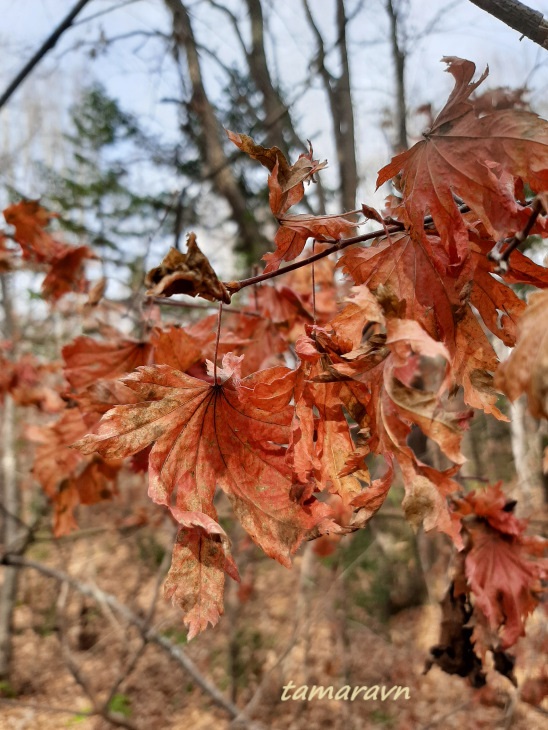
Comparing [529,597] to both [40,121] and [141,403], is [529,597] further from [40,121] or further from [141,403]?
[40,121]

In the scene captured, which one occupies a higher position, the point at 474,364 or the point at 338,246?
the point at 338,246

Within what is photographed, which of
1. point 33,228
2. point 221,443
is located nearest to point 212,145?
point 33,228

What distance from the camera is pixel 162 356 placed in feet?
4.28

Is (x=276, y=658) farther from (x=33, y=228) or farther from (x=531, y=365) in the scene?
(x=531, y=365)

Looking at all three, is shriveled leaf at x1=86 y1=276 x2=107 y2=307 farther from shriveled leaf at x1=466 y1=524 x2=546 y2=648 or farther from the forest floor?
the forest floor

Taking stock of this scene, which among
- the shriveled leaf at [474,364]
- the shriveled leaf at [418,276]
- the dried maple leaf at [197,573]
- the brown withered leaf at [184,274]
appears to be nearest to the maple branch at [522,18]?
the shriveled leaf at [418,276]

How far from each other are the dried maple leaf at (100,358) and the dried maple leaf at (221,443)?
68cm

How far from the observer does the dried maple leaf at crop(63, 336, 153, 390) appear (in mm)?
1597

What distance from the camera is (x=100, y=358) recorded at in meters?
1.62

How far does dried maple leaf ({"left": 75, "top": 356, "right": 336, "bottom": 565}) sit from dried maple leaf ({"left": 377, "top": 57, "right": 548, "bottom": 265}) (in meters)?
0.38

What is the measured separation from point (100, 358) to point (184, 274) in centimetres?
103

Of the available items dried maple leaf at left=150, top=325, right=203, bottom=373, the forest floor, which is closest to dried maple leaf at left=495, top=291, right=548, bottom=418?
dried maple leaf at left=150, top=325, right=203, bottom=373

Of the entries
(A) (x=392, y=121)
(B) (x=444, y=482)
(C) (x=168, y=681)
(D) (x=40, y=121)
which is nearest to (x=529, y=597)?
(B) (x=444, y=482)

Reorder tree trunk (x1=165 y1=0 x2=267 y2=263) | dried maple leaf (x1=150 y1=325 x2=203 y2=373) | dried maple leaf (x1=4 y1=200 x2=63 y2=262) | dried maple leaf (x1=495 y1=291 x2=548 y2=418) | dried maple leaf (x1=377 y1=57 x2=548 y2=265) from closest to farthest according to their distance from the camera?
dried maple leaf (x1=495 y1=291 x2=548 y2=418)
dried maple leaf (x1=377 y1=57 x2=548 y2=265)
dried maple leaf (x1=150 y1=325 x2=203 y2=373)
dried maple leaf (x1=4 y1=200 x2=63 y2=262)
tree trunk (x1=165 y1=0 x2=267 y2=263)
